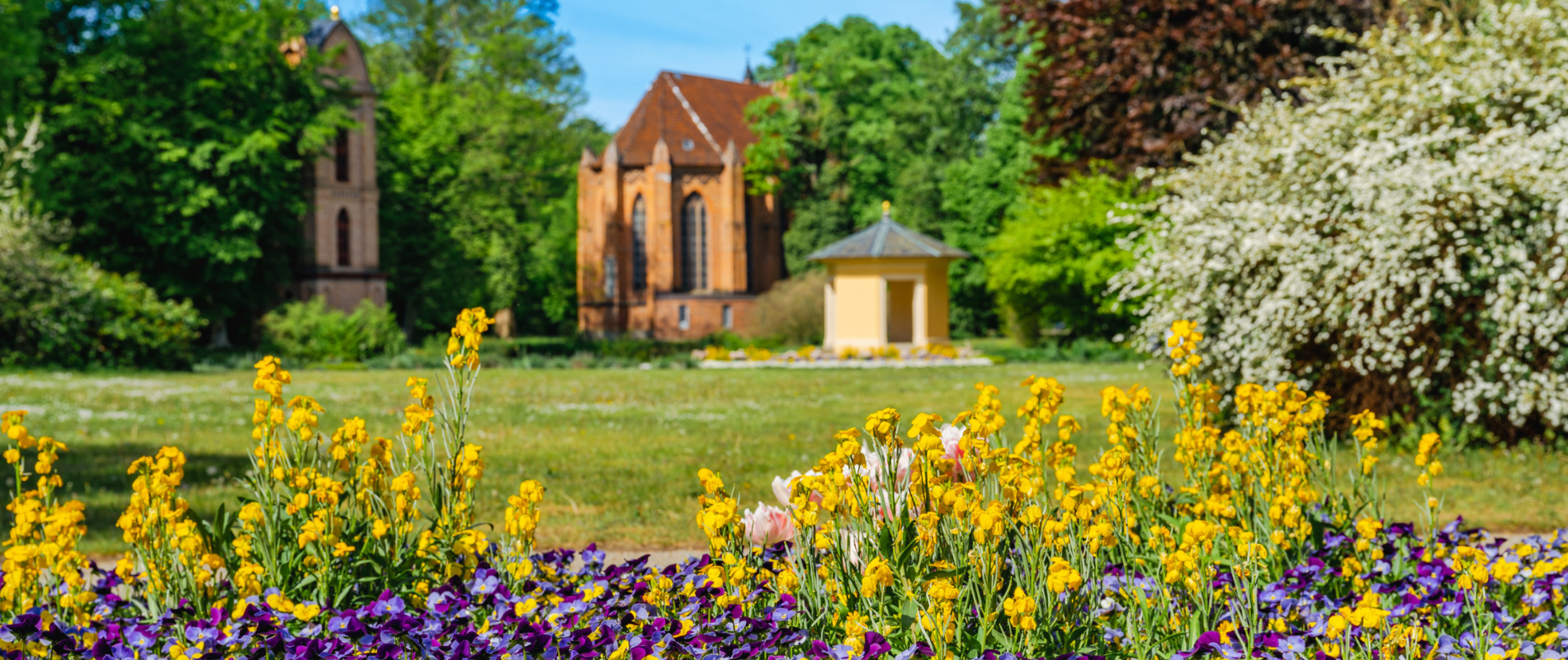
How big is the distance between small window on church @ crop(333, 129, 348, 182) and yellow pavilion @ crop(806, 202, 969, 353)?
1459 cm

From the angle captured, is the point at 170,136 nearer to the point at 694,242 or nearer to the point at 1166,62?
the point at 1166,62

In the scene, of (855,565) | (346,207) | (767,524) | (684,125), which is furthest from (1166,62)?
(684,125)

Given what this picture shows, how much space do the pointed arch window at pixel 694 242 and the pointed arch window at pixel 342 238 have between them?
17.9 m

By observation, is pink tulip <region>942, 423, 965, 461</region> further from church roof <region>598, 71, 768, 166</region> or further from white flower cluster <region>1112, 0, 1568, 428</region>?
church roof <region>598, 71, 768, 166</region>

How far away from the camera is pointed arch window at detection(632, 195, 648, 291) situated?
159 ft

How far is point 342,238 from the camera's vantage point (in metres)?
32.8

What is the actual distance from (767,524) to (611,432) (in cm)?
811

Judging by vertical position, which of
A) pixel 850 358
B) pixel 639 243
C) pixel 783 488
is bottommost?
pixel 850 358

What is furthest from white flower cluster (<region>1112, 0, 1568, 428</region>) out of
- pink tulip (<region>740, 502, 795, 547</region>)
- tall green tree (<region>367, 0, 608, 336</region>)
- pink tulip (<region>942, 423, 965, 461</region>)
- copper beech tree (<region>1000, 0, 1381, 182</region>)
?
tall green tree (<region>367, 0, 608, 336</region>)

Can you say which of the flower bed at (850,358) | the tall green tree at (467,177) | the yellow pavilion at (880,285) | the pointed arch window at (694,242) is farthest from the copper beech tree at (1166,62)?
the pointed arch window at (694,242)

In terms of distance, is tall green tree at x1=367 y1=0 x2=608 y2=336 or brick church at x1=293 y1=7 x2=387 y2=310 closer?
brick church at x1=293 y1=7 x2=387 y2=310

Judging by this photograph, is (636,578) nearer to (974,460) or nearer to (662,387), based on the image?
(974,460)

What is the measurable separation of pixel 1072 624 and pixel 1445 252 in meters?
6.65

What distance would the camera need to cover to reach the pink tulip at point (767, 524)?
3.22 metres
